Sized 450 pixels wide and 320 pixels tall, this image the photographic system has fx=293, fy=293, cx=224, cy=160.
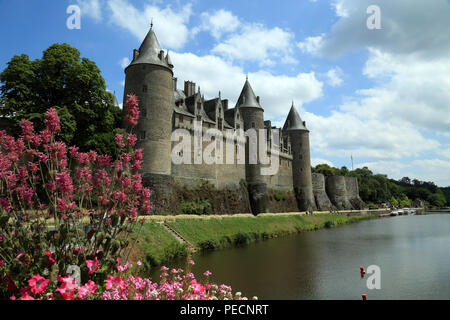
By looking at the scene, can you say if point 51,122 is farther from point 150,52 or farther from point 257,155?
point 257,155

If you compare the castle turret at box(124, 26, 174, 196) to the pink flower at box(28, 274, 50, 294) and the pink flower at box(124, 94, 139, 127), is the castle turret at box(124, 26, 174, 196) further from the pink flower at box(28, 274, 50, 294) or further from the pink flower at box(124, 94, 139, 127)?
the pink flower at box(28, 274, 50, 294)

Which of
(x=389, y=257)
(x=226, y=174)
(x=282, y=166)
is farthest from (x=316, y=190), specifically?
(x=389, y=257)

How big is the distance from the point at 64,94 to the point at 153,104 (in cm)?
715

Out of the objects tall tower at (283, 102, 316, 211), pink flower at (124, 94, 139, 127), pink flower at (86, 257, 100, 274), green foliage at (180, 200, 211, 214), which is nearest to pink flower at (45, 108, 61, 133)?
pink flower at (124, 94, 139, 127)

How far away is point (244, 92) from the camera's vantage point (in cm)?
4372

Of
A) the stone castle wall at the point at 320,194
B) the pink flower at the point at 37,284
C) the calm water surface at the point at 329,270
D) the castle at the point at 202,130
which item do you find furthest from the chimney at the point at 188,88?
the pink flower at the point at 37,284

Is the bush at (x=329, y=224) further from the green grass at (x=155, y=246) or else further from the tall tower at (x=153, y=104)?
the green grass at (x=155, y=246)

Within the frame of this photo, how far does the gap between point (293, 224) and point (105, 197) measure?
33.7 meters

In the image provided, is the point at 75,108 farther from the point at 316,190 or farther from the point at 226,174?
the point at 316,190

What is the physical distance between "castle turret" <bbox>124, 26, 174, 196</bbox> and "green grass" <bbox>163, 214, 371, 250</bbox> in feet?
18.2

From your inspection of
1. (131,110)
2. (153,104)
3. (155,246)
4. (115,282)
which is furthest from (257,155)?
(115,282)

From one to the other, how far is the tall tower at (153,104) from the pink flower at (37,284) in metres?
21.6

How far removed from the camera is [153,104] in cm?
2673
